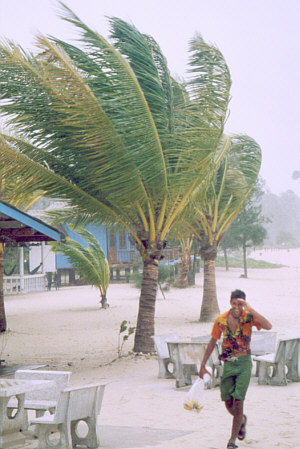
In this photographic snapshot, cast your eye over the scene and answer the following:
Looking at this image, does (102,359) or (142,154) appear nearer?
(142,154)

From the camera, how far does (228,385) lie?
5676 mm

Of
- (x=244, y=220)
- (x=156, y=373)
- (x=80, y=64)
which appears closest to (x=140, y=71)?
(x=80, y=64)

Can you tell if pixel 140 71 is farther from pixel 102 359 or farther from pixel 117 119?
pixel 102 359

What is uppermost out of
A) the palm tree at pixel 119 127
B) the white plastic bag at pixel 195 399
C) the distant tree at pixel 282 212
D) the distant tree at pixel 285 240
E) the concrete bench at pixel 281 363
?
the distant tree at pixel 282 212

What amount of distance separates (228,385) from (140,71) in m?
7.36

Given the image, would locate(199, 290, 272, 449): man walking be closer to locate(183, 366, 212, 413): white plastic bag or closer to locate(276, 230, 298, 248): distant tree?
locate(183, 366, 212, 413): white plastic bag

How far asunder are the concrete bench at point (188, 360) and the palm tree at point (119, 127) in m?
3.59

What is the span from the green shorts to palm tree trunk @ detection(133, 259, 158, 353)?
286 inches

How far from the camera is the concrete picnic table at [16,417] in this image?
5.67 metres

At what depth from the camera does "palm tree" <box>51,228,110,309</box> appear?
22.1m

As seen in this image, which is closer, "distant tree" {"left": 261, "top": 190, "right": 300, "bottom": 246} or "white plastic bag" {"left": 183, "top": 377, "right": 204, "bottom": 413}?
"white plastic bag" {"left": 183, "top": 377, "right": 204, "bottom": 413}

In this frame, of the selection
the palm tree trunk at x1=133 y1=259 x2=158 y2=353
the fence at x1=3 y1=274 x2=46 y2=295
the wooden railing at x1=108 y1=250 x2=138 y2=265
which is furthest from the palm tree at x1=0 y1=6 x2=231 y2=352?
the wooden railing at x1=108 y1=250 x2=138 y2=265

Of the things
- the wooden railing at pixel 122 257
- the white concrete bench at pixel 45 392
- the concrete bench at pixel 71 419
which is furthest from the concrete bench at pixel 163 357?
the wooden railing at pixel 122 257

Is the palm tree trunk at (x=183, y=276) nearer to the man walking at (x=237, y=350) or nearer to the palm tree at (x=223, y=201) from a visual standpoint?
the palm tree at (x=223, y=201)
